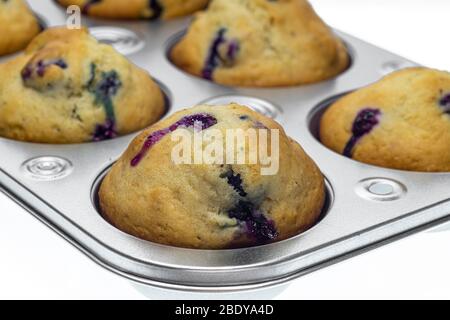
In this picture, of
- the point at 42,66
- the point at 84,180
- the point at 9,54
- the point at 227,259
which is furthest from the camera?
the point at 9,54

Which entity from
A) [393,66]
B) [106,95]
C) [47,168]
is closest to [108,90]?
[106,95]

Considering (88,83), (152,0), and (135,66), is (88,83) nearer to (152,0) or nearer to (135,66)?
(135,66)

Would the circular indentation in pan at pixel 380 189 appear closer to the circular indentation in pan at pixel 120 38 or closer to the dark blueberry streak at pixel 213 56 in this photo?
the dark blueberry streak at pixel 213 56

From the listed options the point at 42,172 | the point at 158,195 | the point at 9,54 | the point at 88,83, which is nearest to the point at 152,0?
the point at 9,54

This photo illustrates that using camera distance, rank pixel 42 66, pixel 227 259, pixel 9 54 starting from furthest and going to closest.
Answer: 1. pixel 9 54
2. pixel 42 66
3. pixel 227 259

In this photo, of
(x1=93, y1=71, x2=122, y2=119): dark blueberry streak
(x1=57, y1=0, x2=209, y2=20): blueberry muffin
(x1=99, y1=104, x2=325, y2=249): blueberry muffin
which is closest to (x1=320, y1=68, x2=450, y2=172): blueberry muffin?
(x1=99, y1=104, x2=325, y2=249): blueberry muffin

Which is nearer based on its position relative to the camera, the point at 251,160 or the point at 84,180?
the point at 251,160

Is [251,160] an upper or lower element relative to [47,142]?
upper
